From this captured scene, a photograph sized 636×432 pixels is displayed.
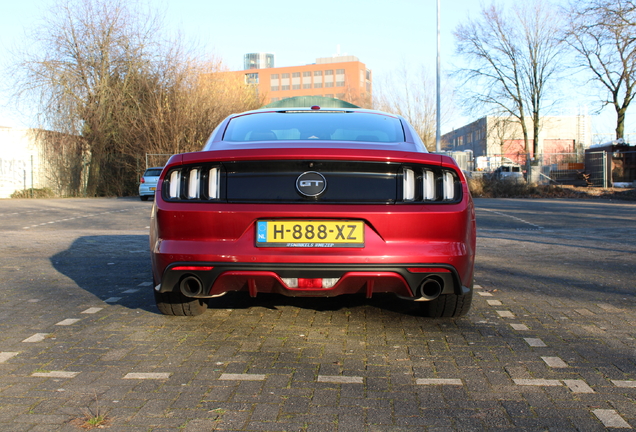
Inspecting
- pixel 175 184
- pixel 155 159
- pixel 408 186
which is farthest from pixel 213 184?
pixel 155 159

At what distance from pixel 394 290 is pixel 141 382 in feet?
4.86

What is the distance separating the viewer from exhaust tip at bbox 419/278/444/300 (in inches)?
137

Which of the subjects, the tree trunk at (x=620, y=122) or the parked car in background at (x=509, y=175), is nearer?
the parked car in background at (x=509, y=175)

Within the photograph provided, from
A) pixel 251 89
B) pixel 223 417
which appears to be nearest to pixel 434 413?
pixel 223 417

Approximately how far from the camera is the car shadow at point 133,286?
4.63m

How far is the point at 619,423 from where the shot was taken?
7.79 feet

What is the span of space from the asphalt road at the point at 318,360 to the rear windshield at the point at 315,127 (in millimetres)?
1289

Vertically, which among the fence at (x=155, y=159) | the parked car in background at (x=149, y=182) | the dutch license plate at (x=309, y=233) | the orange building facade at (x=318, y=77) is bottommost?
the dutch license plate at (x=309, y=233)

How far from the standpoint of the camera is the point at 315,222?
339 cm

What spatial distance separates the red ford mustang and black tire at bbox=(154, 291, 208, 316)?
0.51 meters

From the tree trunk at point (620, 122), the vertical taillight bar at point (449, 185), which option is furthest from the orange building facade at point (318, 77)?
the vertical taillight bar at point (449, 185)

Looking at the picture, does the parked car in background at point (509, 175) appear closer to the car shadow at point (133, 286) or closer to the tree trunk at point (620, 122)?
the tree trunk at point (620, 122)

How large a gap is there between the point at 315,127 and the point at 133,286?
96.8 inches

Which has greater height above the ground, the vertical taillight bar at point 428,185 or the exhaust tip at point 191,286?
the vertical taillight bar at point 428,185
